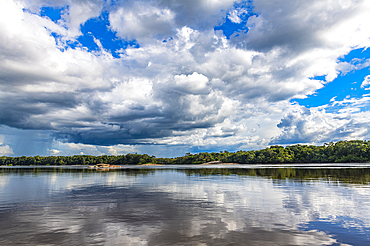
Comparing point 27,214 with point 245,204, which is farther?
point 245,204

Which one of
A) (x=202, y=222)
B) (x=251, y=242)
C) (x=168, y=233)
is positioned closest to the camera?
(x=251, y=242)

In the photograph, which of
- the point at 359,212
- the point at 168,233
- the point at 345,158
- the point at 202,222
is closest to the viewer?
the point at 168,233

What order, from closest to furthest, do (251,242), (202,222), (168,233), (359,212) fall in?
(251,242)
(168,233)
(202,222)
(359,212)

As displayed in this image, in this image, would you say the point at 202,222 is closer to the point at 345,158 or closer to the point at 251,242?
the point at 251,242

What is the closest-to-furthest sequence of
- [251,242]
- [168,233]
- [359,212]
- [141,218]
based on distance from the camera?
[251,242] → [168,233] → [141,218] → [359,212]

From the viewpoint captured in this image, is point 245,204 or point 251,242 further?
point 245,204

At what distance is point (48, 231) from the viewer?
1355 centimetres

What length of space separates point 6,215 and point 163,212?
12.4m

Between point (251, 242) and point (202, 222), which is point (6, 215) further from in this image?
point (251, 242)

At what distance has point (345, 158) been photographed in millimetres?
178250

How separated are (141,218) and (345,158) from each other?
689ft

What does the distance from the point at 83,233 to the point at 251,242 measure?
9.65 m

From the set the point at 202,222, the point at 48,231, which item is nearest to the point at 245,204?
the point at 202,222

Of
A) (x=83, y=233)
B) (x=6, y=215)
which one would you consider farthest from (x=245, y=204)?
(x=6, y=215)
